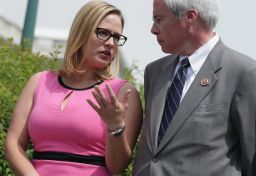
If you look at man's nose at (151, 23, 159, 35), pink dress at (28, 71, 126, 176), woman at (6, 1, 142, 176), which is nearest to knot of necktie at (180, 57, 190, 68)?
man's nose at (151, 23, 159, 35)

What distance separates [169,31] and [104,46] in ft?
1.50

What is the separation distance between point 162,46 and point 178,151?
652mm

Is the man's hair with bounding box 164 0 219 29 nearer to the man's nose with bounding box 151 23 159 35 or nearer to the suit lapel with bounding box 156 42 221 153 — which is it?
the man's nose with bounding box 151 23 159 35

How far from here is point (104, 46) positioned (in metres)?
4.91

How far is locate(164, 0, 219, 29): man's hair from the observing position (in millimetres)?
4641

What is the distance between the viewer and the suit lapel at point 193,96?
4469 mm

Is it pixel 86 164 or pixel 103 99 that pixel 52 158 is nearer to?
pixel 86 164

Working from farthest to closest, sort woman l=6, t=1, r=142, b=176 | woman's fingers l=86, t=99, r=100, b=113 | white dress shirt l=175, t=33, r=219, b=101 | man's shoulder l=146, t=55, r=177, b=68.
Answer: man's shoulder l=146, t=55, r=177, b=68 < woman l=6, t=1, r=142, b=176 < white dress shirt l=175, t=33, r=219, b=101 < woman's fingers l=86, t=99, r=100, b=113

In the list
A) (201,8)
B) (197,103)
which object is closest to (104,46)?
(201,8)

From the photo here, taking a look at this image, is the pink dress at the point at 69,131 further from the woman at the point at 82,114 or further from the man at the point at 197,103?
the man at the point at 197,103

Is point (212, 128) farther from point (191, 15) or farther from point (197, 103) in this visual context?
point (191, 15)

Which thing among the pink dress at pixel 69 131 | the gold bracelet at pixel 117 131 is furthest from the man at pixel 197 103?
the pink dress at pixel 69 131

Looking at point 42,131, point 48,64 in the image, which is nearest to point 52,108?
point 42,131

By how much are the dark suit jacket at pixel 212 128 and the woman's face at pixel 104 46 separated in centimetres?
55
